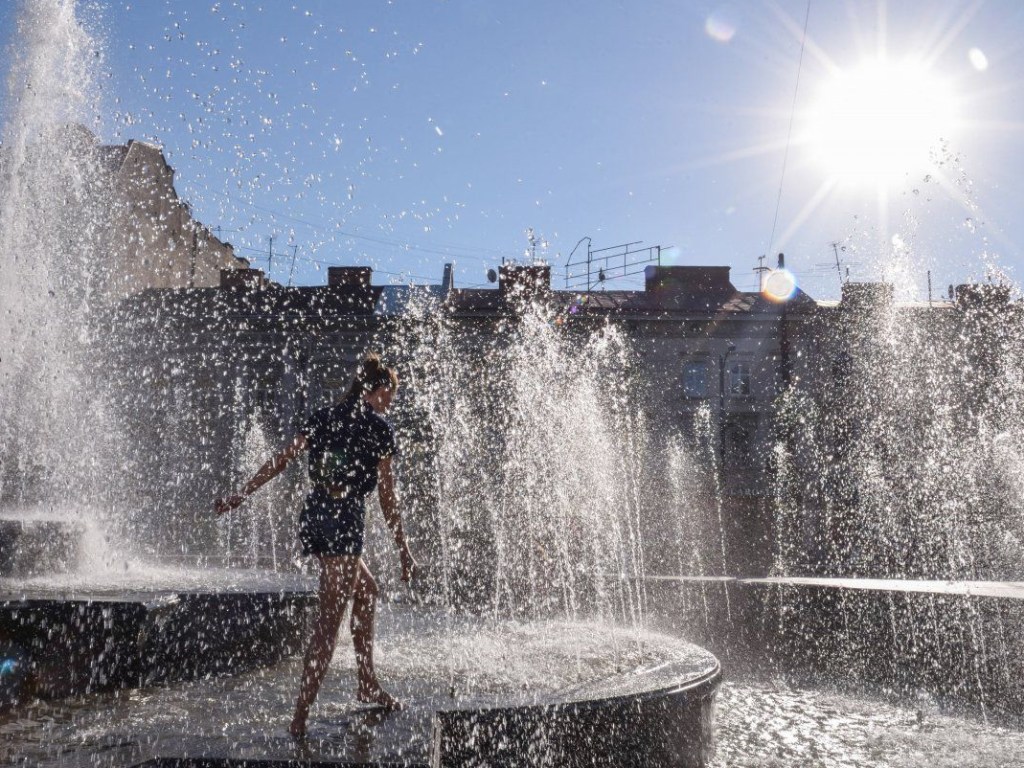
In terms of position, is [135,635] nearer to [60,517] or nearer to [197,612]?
[197,612]

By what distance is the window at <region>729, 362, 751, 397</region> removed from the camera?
97.8 feet

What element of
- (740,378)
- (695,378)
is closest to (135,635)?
(695,378)

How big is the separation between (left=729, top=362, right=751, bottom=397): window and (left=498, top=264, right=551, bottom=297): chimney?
22.4 feet

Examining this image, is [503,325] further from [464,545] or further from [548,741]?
[548,741]

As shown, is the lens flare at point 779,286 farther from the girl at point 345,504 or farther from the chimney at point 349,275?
the girl at point 345,504

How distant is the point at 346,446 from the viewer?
3055 millimetres

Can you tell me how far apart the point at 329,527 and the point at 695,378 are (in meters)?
27.8

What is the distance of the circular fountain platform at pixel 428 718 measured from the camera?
2318 millimetres

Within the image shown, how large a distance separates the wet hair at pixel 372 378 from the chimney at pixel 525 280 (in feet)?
91.3

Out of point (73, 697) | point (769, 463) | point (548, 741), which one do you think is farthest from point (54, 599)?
point (769, 463)

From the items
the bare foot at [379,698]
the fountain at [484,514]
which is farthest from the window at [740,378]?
the bare foot at [379,698]

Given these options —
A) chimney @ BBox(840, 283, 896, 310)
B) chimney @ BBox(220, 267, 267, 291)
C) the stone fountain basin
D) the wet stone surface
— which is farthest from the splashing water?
chimney @ BBox(840, 283, 896, 310)

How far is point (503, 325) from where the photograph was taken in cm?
2967

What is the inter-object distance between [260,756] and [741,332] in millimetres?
28990
